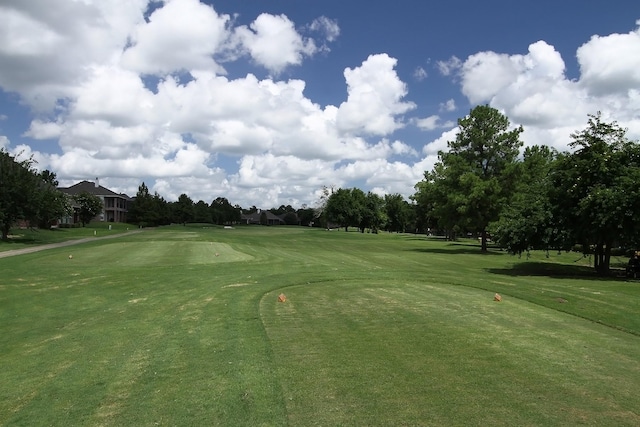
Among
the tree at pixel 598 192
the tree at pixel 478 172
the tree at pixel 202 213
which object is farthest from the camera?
the tree at pixel 202 213

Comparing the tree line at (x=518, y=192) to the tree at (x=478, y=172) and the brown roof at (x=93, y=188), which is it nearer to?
the tree at (x=478, y=172)

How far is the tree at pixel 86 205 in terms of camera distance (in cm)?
10369

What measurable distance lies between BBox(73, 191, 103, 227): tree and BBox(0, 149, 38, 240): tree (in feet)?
184

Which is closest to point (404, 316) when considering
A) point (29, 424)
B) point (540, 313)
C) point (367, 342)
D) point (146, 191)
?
point (367, 342)

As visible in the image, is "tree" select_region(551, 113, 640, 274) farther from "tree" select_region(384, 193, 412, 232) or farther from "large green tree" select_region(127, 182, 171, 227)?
"tree" select_region(384, 193, 412, 232)

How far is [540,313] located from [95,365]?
34.0ft

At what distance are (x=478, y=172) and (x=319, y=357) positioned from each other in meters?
45.5

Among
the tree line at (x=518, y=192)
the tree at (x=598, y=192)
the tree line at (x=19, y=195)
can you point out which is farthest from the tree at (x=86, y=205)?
the tree at (x=598, y=192)

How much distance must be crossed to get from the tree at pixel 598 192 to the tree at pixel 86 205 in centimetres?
9901

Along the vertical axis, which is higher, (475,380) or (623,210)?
(623,210)

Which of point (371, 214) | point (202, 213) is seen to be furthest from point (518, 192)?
point (202, 213)

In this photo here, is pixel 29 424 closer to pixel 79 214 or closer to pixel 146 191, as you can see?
pixel 79 214

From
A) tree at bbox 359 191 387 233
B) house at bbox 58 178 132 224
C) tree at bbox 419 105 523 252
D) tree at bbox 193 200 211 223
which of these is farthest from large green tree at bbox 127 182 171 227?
tree at bbox 419 105 523 252

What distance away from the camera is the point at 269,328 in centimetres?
1045
